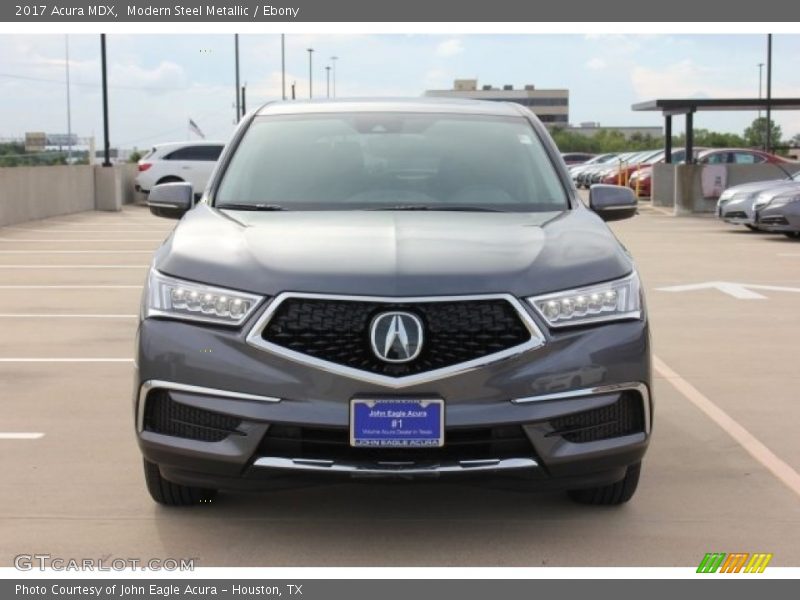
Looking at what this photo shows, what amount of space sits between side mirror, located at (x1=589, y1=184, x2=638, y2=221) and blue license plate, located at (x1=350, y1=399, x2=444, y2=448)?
6.95 ft

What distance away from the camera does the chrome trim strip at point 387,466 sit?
425 centimetres

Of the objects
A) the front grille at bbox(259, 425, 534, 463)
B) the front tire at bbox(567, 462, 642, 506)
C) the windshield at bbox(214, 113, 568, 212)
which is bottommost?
the front tire at bbox(567, 462, 642, 506)

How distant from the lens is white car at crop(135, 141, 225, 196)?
29.7 meters

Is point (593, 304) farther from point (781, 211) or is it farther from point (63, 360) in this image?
point (781, 211)

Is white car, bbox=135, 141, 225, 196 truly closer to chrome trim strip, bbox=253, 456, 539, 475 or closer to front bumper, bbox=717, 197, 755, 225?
front bumper, bbox=717, 197, 755, 225

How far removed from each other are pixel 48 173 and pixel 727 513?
22.5 meters

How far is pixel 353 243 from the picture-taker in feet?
15.1

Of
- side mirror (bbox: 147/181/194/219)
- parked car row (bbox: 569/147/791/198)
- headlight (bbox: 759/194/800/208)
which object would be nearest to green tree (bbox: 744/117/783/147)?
parked car row (bbox: 569/147/791/198)

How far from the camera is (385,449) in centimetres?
427

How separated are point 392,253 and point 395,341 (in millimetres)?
403

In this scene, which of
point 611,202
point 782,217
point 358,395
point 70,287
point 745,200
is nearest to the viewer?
point 358,395

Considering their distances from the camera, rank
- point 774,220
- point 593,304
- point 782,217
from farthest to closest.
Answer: point 774,220 → point 782,217 → point 593,304

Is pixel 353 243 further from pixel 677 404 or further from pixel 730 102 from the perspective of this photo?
pixel 730 102

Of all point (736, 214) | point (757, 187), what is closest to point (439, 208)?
point (736, 214)
